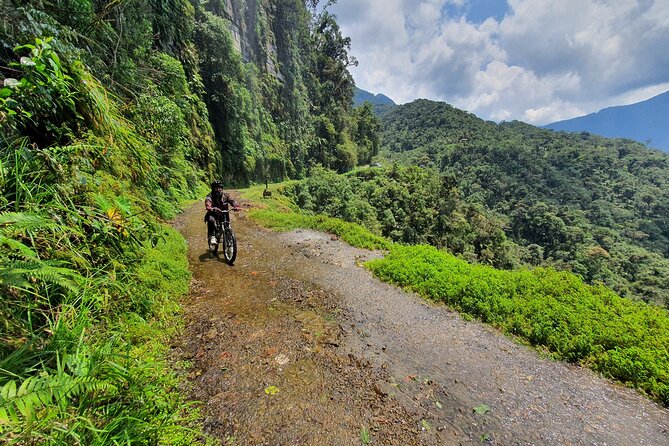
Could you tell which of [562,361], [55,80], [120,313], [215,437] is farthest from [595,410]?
[55,80]

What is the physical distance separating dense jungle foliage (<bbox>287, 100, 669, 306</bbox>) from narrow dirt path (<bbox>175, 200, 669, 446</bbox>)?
628 cm

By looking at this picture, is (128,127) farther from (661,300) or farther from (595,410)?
(661,300)

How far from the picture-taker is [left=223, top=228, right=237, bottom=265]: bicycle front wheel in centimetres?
701

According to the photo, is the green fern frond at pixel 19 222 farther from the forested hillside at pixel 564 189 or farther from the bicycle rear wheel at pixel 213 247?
the forested hillside at pixel 564 189

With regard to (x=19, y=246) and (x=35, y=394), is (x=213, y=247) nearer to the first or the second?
(x=19, y=246)

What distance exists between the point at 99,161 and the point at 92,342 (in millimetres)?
2122

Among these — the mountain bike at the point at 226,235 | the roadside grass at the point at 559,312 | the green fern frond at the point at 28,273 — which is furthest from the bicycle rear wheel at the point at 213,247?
the green fern frond at the point at 28,273

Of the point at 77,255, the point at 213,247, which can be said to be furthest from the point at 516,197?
the point at 77,255

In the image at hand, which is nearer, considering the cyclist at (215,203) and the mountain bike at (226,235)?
the mountain bike at (226,235)

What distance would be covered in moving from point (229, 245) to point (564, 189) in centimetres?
10232

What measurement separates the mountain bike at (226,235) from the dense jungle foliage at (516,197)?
981 cm

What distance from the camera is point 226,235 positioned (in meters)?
7.19

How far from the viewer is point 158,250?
19.7 ft

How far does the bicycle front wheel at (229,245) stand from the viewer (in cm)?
701
